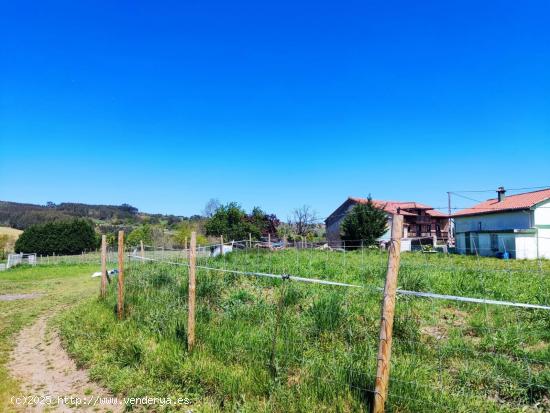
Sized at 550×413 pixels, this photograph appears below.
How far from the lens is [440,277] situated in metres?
8.03

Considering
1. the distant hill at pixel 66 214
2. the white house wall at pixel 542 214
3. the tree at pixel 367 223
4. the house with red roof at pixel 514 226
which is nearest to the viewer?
the house with red roof at pixel 514 226

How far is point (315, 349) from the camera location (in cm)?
430

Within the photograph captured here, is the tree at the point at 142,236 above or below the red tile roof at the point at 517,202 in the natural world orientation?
below

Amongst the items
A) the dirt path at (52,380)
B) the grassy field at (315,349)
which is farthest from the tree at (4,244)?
the dirt path at (52,380)

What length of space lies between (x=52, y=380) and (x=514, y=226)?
3375 cm

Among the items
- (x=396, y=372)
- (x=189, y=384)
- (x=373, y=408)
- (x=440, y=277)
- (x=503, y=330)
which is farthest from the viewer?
(x=440, y=277)

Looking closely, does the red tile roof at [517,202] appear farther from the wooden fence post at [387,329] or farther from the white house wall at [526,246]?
the wooden fence post at [387,329]

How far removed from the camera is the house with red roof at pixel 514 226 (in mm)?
26500

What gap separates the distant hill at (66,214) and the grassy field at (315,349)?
69.8 metres

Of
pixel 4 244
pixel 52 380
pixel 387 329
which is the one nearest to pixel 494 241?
pixel 387 329

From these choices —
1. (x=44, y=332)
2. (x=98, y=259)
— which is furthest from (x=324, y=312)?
(x=98, y=259)

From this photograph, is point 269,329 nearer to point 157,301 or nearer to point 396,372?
point 396,372

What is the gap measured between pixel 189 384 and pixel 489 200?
41842 mm

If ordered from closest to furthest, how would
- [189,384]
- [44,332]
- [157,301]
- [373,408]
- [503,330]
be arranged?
[373,408] < [189,384] < [503,330] < [157,301] < [44,332]
